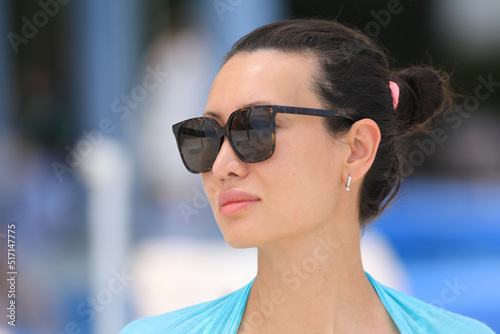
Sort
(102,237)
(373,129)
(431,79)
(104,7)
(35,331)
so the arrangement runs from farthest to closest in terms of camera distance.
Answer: (104,7) → (102,237) → (35,331) → (431,79) → (373,129)

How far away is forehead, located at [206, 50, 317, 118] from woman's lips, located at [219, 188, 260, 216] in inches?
10.0

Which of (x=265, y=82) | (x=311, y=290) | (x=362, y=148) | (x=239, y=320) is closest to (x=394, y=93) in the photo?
(x=362, y=148)

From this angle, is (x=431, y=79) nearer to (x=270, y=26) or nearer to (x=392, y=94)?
(x=392, y=94)

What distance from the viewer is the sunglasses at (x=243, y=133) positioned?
1.64 m

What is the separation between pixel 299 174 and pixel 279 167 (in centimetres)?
6

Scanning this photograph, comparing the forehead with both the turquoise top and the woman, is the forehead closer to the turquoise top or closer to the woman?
the woman

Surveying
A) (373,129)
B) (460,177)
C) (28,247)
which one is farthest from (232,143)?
(460,177)

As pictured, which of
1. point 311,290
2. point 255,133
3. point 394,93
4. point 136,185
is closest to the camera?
point 255,133

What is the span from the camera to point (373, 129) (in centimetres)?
183

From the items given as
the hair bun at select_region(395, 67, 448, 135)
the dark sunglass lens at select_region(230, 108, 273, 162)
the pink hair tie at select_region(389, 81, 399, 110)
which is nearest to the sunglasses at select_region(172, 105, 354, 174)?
the dark sunglass lens at select_region(230, 108, 273, 162)

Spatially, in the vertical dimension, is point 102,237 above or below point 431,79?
below

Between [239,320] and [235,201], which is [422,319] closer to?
[239,320]

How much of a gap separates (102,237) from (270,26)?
2.80 metres

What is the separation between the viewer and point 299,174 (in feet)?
5.41
